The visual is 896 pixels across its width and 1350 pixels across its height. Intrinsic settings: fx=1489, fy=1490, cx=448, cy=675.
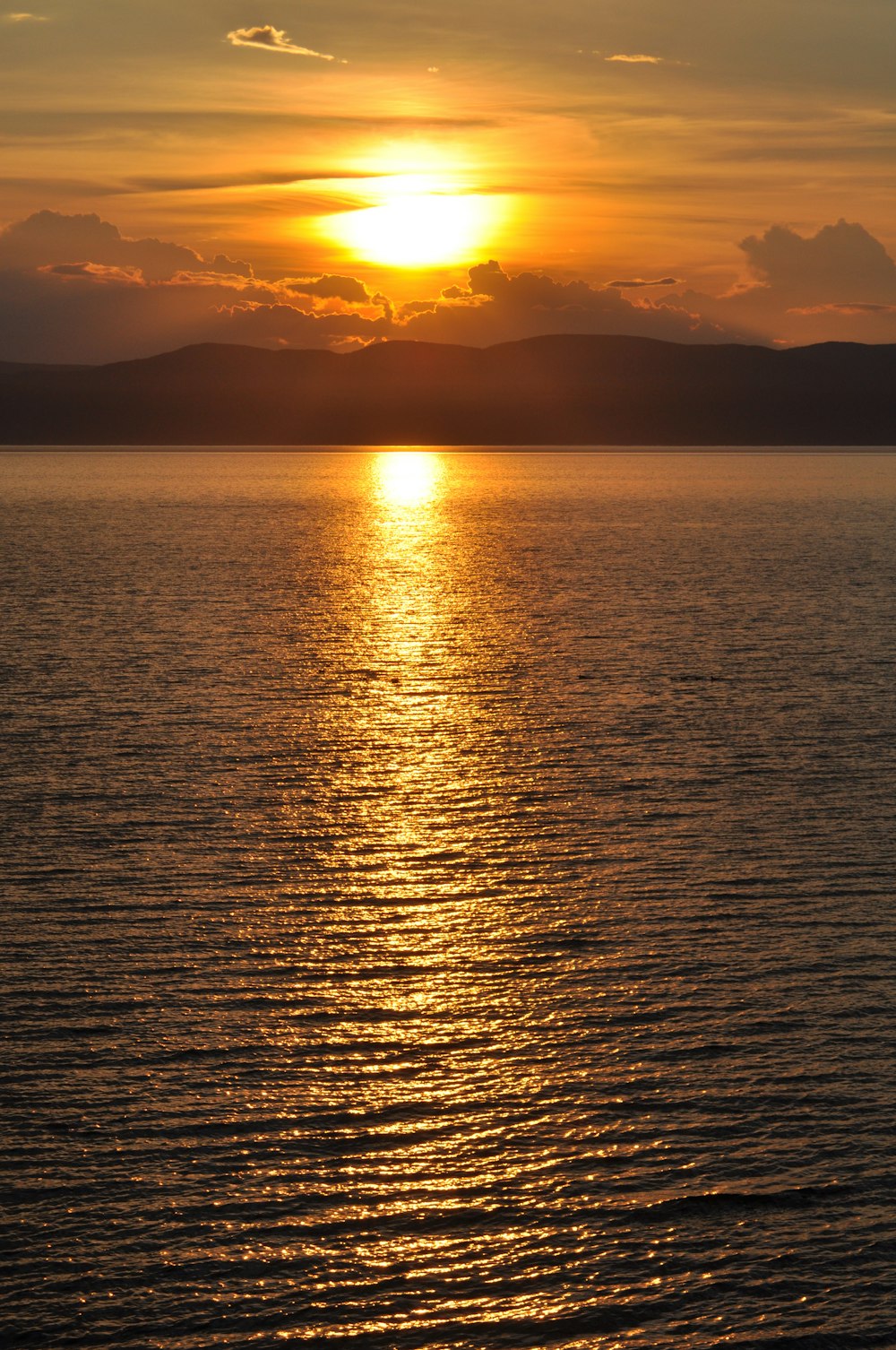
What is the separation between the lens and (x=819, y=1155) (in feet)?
54.6

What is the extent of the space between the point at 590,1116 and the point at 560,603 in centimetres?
5578

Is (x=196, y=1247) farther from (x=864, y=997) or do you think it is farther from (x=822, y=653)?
(x=822, y=653)

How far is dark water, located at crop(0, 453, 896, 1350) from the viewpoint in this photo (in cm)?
1445

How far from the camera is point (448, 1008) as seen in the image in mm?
20656

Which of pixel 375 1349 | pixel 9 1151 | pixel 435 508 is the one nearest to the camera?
pixel 375 1349

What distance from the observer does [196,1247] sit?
14.8 m

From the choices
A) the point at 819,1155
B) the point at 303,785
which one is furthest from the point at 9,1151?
the point at 303,785

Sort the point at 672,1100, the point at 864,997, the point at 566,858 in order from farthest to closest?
the point at 566,858 → the point at 864,997 → the point at 672,1100

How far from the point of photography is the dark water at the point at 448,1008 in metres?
14.5

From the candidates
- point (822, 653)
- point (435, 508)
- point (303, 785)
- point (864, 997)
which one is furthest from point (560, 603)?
point (435, 508)

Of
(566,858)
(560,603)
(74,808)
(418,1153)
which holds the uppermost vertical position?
(560,603)

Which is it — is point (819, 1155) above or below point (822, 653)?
below

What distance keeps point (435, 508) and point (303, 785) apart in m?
164

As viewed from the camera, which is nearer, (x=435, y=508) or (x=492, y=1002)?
(x=492, y=1002)
